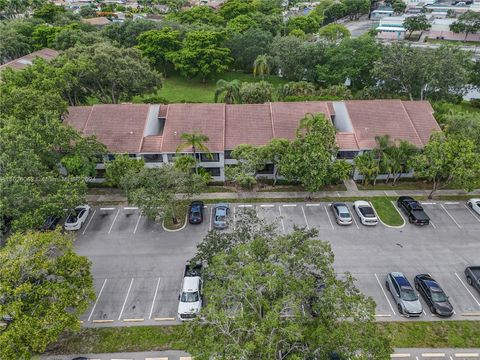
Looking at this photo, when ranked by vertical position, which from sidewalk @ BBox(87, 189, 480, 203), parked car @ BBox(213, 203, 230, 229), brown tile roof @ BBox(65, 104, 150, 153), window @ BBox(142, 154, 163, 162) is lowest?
sidewalk @ BBox(87, 189, 480, 203)

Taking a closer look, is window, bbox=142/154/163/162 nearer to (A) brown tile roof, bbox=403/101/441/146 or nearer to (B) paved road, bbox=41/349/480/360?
(B) paved road, bbox=41/349/480/360

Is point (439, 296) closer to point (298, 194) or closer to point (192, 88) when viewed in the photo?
point (298, 194)

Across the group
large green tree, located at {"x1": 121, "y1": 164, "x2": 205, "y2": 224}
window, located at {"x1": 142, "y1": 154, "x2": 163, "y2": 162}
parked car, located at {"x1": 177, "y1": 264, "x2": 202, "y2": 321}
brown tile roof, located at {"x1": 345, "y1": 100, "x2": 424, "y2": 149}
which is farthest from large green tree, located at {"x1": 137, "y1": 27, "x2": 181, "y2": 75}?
parked car, located at {"x1": 177, "y1": 264, "x2": 202, "y2": 321}

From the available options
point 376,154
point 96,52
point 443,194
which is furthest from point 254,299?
point 96,52

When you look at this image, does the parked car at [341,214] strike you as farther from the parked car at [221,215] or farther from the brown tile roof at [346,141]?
the parked car at [221,215]

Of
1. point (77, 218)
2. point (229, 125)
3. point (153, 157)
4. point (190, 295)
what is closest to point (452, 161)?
point (229, 125)

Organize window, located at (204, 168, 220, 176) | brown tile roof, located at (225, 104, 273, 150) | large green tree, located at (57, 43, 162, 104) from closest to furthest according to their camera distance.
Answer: brown tile roof, located at (225, 104, 273, 150) < window, located at (204, 168, 220, 176) < large green tree, located at (57, 43, 162, 104)

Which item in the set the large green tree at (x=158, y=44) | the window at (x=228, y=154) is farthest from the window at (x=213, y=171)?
the large green tree at (x=158, y=44)
